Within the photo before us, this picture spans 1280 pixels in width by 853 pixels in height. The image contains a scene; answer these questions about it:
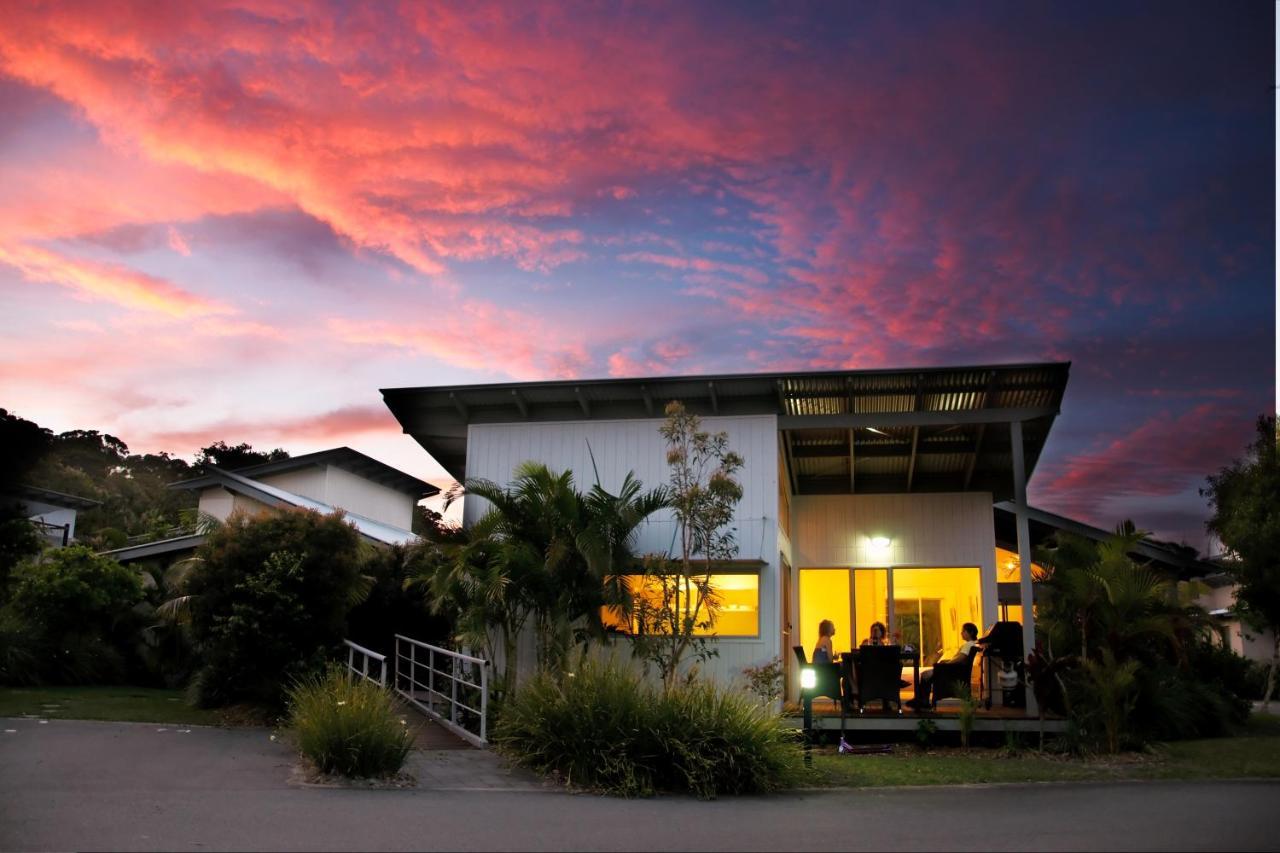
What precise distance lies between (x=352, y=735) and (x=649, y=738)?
8.50 feet

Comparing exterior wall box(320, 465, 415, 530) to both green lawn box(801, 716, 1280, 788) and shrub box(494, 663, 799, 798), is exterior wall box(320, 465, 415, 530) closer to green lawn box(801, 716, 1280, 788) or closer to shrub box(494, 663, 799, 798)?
green lawn box(801, 716, 1280, 788)

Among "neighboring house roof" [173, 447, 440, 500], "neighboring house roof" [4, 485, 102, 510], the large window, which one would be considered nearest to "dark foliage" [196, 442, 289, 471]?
"neighboring house roof" [4, 485, 102, 510]

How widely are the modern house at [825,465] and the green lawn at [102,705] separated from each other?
480 centimetres

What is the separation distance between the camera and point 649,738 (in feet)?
29.2

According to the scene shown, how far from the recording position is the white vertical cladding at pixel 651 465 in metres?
14.5

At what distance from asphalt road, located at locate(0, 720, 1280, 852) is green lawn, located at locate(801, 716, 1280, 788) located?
0.63m

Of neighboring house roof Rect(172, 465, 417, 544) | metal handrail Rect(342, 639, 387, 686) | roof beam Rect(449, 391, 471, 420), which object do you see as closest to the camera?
metal handrail Rect(342, 639, 387, 686)

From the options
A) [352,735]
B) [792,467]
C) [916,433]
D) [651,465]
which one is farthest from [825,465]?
[352,735]

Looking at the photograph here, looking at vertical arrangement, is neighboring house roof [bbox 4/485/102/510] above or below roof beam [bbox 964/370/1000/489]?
below

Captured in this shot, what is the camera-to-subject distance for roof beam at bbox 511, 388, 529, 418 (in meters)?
15.3

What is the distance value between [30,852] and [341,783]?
2646 mm

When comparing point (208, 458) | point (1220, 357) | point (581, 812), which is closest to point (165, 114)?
point (581, 812)

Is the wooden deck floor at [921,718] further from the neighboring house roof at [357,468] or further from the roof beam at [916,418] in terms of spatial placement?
the neighboring house roof at [357,468]

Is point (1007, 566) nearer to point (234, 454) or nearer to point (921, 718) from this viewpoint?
point (921, 718)
